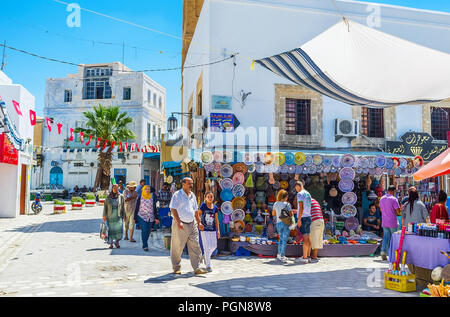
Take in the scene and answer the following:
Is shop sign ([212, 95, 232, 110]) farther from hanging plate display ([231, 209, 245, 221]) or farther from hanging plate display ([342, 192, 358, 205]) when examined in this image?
hanging plate display ([342, 192, 358, 205])

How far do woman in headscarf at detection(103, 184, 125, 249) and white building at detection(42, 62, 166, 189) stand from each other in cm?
2697

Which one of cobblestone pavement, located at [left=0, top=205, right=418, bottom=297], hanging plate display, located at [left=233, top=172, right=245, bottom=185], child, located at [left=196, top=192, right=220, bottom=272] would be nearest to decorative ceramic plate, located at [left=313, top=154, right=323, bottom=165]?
hanging plate display, located at [left=233, top=172, right=245, bottom=185]

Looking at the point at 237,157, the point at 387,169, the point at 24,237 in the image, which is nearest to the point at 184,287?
the point at 237,157

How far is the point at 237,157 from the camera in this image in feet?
31.9

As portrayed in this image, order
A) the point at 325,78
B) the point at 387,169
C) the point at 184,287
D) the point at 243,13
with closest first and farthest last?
the point at 184,287
the point at 325,78
the point at 387,169
the point at 243,13

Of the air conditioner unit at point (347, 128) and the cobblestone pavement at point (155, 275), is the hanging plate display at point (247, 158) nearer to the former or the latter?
the cobblestone pavement at point (155, 275)

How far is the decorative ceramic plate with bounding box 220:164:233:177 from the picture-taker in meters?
9.90

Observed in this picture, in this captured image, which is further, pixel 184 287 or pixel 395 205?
pixel 395 205

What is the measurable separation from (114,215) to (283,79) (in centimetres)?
812

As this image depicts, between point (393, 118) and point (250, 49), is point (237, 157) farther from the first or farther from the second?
point (393, 118)

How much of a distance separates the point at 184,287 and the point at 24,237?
7694 mm

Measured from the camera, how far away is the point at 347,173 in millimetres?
9992

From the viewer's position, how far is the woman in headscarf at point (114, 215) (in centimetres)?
944

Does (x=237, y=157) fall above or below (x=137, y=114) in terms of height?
below
